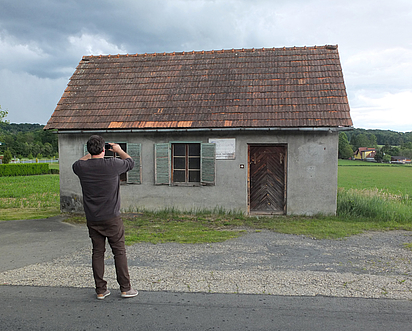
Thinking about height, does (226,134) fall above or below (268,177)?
above

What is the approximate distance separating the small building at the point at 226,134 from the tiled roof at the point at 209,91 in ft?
0.11

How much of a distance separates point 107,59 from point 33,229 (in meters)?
7.45

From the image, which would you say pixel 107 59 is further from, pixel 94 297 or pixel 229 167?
pixel 94 297

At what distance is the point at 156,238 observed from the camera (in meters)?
7.52

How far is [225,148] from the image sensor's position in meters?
10.7

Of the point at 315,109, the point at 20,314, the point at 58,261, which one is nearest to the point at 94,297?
the point at 20,314

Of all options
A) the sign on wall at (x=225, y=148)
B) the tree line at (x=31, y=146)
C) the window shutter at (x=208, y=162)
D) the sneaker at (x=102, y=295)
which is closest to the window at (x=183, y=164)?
the window shutter at (x=208, y=162)

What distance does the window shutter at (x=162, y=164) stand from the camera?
35.7 feet

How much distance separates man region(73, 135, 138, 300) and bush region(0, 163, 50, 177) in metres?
35.2

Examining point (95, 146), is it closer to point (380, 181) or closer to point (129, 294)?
point (129, 294)

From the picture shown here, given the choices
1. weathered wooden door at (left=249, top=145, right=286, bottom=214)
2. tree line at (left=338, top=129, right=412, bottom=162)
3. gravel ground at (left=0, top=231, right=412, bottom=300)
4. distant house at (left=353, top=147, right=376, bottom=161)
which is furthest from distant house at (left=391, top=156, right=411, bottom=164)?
gravel ground at (left=0, top=231, right=412, bottom=300)

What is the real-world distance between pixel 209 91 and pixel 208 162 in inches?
99.4

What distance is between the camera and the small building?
10.4m

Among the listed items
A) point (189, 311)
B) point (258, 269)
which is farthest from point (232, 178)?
point (189, 311)
